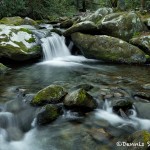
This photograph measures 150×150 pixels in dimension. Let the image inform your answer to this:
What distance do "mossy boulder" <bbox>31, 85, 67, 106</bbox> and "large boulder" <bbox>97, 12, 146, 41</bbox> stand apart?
7474 millimetres

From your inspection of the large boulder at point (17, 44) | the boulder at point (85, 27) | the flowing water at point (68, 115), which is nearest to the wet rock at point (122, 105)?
the flowing water at point (68, 115)

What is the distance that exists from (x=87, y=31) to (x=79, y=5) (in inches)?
1020

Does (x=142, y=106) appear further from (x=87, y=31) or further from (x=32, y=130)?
(x=87, y=31)

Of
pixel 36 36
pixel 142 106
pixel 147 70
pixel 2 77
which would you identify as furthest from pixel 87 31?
pixel 142 106

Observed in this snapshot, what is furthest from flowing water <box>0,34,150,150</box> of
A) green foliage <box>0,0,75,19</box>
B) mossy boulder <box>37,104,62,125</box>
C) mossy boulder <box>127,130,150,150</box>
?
green foliage <box>0,0,75,19</box>

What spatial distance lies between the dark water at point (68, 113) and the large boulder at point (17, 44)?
705 mm

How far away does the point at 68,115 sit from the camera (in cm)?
695

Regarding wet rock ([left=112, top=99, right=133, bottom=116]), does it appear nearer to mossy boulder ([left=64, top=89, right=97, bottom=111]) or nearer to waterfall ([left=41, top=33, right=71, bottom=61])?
mossy boulder ([left=64, top=89, right=97, bottom=111])

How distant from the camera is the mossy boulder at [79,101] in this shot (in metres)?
6.94

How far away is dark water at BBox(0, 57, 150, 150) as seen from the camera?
595cm

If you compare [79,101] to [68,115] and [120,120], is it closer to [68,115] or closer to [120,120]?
[68,115]

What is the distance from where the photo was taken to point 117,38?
1325 centimetres

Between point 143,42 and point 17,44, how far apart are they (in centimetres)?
592

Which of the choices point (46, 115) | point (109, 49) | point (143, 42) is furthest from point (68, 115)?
point (143, 42)
